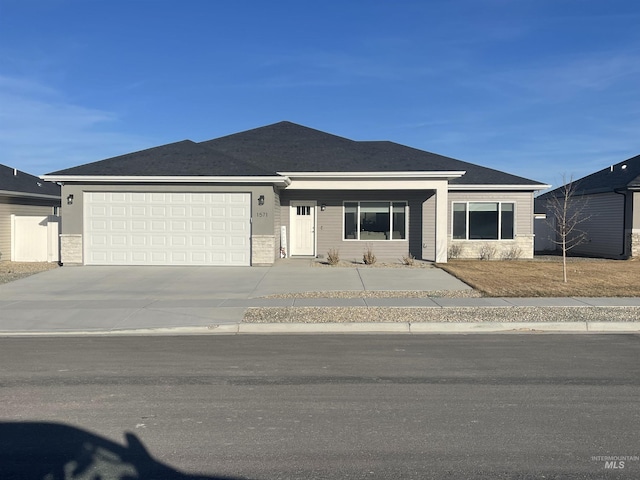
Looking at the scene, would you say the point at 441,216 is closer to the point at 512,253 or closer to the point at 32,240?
the point at 512,253

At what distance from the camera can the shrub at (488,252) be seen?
77.0 ft

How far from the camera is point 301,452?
4.58 metres

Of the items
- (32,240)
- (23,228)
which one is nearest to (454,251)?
(32,240)

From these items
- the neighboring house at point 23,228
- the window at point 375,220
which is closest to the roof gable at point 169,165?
the neighboring house at point 23,228

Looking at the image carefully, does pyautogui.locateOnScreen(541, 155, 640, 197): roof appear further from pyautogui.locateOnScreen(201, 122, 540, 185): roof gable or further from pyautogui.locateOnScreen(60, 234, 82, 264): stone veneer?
pyautogui.locateOnScreen(60, 234, 82, 264): stone veneer

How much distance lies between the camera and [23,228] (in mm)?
21641

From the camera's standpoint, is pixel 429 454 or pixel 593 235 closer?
pixel 429 454

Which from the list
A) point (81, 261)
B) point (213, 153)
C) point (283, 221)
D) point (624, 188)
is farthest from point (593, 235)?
point (81, 261)

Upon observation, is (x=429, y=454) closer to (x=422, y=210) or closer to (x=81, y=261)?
(x=81, y=261)

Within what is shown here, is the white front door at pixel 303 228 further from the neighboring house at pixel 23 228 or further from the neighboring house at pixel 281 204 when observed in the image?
the neighboring house at pixel 23 228

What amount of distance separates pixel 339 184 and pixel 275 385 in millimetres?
14576

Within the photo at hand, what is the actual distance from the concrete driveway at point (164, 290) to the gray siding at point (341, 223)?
2.94m

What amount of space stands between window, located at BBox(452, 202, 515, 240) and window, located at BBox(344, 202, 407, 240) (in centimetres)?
293

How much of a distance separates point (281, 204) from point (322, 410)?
55.5 ft
